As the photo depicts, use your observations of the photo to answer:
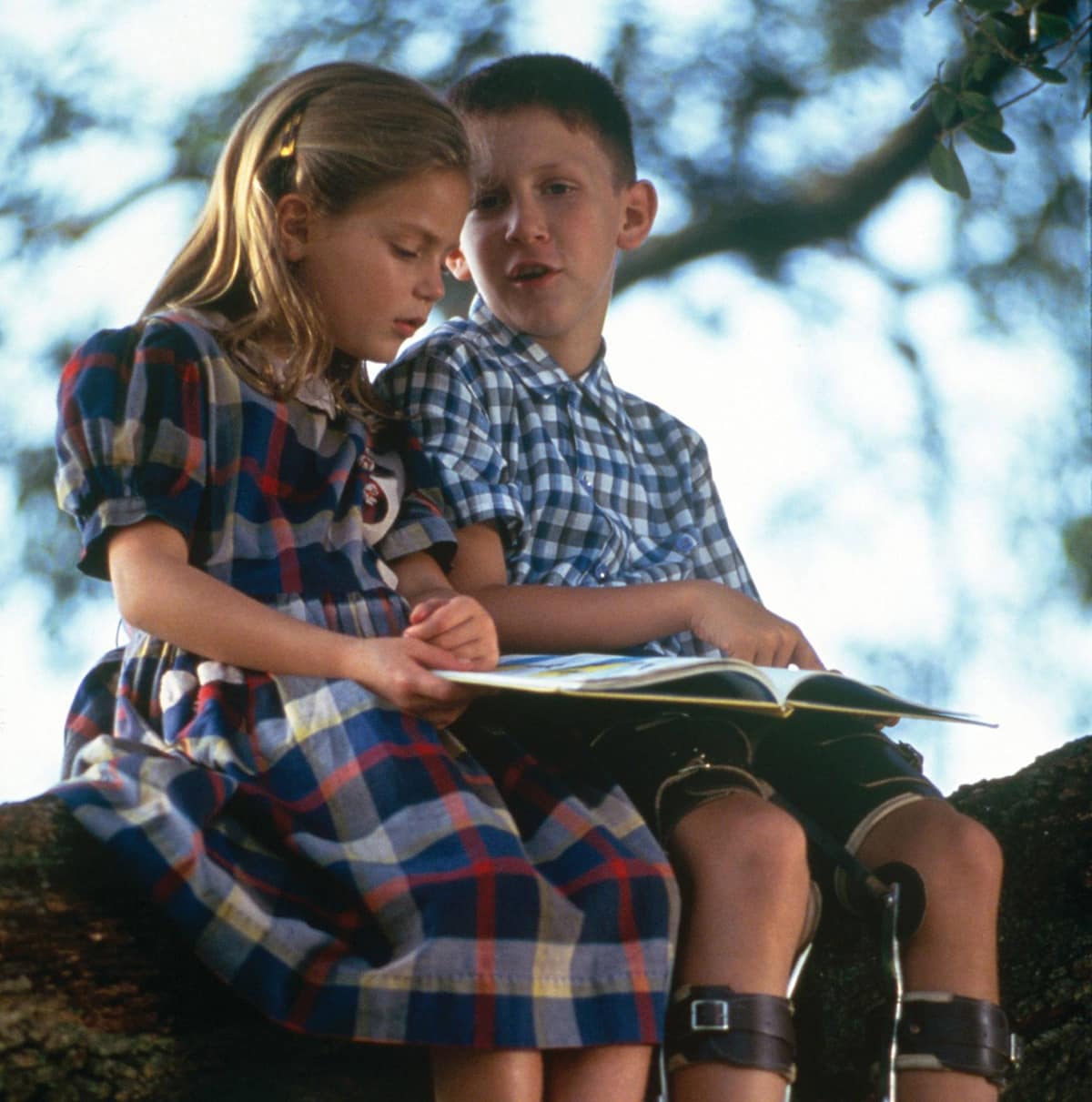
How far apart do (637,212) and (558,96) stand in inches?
9.2

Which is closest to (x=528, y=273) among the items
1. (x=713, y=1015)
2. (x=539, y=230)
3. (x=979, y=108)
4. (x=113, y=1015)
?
(x=539, y=230)

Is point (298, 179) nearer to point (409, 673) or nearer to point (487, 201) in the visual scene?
point (487, 201)

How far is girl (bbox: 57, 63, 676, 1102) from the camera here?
138 centimetres

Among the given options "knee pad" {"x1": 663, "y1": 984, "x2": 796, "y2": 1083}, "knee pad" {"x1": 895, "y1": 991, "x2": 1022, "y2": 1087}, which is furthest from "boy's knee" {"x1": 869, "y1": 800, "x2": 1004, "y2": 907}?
"knee pad" {"x1": 663, "y1": 984, "x2": 796, "y2": 1083}

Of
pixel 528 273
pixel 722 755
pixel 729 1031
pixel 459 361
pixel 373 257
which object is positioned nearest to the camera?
pixel 729 1031

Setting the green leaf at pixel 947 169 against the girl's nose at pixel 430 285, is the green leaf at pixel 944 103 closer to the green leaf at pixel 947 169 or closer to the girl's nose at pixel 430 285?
the green leaf at pixel 947 169

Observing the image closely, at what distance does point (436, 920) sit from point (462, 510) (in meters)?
0.68

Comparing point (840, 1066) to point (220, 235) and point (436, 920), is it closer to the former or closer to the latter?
point (436, 920)

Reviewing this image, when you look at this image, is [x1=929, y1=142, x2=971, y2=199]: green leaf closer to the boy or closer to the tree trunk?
the boy

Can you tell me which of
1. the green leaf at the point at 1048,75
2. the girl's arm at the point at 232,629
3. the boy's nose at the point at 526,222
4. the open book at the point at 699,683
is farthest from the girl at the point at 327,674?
the green leaf at the point at 1048,75

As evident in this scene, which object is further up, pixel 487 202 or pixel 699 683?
pixel 487 202

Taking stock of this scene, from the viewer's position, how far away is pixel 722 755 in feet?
5.69

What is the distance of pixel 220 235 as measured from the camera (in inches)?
75.8

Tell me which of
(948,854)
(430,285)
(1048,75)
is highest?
(1048,75)
